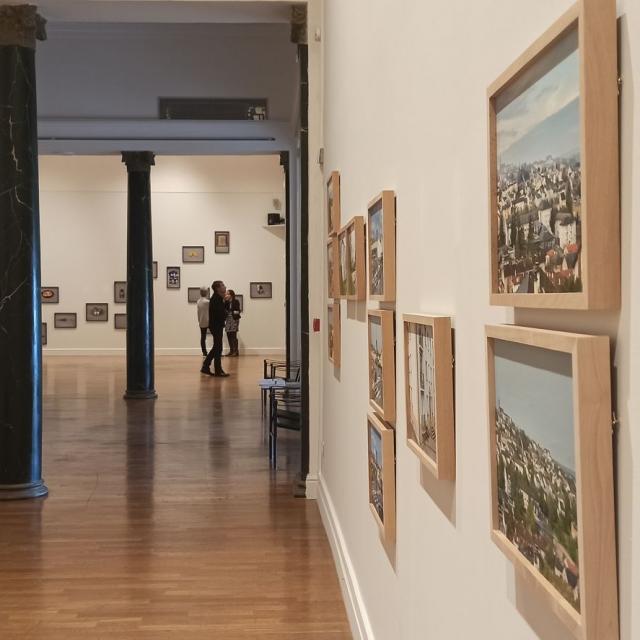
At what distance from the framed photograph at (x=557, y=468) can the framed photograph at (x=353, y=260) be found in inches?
106

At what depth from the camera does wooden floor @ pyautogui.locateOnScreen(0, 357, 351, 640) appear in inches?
205

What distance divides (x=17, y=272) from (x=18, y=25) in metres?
2.25

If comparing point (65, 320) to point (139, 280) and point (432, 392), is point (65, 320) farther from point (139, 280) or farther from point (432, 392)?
point (432, 392)

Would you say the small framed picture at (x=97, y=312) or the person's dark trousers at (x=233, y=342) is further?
the small framed picture at (x=97, y=312)

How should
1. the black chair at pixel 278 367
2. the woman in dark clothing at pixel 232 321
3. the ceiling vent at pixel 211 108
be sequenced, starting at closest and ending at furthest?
the black chair at pixel 278 367, the ceiling vent at pixel 211 108, the woman in dark clothing at pixel 232 321

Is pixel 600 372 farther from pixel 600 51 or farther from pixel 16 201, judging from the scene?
pixel 16 201

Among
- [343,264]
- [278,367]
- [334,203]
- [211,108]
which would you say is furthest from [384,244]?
[211,108]

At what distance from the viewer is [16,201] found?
8312 mm

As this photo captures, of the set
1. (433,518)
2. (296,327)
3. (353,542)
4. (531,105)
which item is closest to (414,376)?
(433,518)

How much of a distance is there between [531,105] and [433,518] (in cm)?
152

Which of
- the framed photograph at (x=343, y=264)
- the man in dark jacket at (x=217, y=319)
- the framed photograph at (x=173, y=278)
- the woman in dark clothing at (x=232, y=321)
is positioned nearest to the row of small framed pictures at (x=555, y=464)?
the framed photograph at (x=343, y=264)

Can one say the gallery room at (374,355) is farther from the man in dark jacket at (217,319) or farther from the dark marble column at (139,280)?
the man in dark jacket at (217,319)

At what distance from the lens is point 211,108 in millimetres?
15289

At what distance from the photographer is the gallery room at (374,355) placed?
4.51ft
